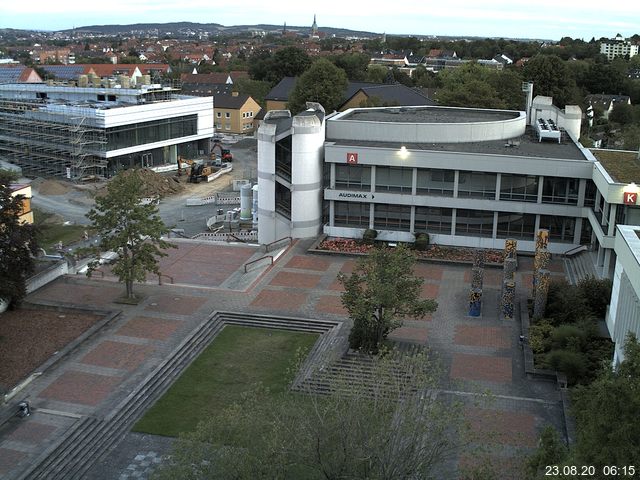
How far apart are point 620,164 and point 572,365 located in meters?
18.0

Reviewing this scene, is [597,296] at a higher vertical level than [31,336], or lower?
higher

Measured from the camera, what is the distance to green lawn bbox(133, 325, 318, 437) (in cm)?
2502

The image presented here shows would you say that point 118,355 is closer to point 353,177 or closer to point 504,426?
point 504,426

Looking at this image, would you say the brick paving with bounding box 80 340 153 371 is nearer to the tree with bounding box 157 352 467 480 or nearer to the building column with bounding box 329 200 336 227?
the tree with bounding box 157 352 467 480

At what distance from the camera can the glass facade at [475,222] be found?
43.2m

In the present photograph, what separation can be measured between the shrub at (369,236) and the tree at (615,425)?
29.4m

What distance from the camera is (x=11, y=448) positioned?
22.9 meters

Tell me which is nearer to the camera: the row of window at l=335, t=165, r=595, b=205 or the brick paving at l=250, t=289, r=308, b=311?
the brick paving at l=250, t=289, r=308, b=311

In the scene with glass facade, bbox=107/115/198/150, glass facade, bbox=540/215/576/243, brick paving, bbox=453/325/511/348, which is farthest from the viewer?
glass facade, bbox=107/115/198/150

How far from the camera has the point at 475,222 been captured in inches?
1709

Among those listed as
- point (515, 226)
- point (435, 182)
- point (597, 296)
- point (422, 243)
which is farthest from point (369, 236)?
point (597, 296)

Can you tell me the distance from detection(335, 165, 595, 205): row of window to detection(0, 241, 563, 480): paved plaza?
4.09m

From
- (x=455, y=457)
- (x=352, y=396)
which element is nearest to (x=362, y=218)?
(x=455, y=457)

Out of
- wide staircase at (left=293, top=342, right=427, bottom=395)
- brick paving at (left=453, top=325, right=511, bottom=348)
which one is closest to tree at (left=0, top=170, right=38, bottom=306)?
wide staircase at (left=293, top=342, right=427, bottom=395)
